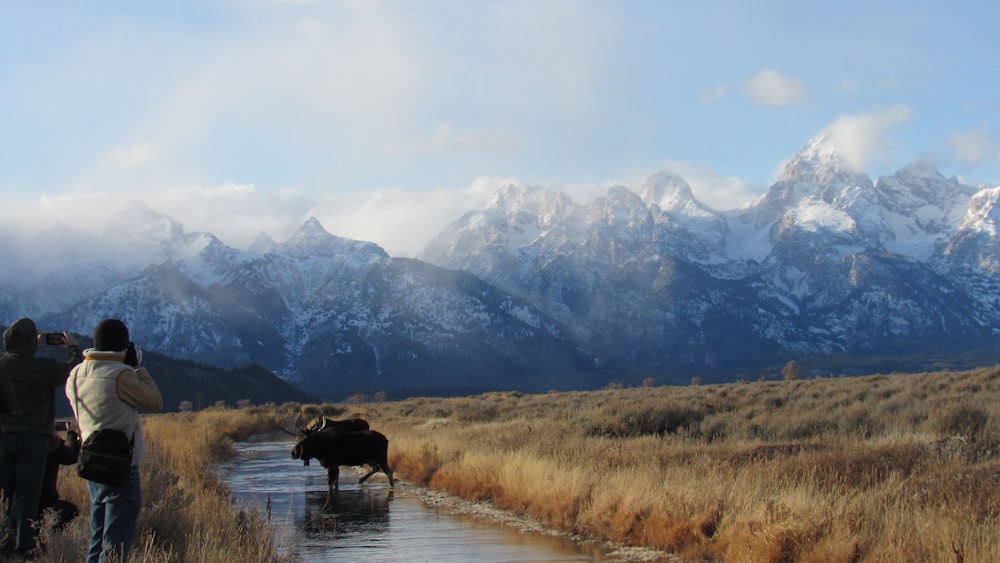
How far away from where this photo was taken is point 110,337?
7.90m

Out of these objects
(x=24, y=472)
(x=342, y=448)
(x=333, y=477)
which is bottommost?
(x=333, y=477)

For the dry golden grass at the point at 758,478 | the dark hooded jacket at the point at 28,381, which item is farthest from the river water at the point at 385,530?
the dark hooded jacket at the point at 28,381

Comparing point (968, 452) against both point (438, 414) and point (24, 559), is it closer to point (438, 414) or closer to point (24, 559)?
point (24, 559)

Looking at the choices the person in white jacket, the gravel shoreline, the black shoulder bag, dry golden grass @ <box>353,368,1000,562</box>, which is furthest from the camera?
dry golden grass @ <box>353,368,1000,562</box>

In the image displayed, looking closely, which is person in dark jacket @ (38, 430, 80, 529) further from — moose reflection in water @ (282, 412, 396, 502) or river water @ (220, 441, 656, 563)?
moose reflection in water @ (282, 412, 396, 502)

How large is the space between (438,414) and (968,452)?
35676mm

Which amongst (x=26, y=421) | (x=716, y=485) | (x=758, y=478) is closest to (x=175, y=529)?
(x=26, y=421)

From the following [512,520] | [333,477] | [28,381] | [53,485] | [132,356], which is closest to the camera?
[132,356]

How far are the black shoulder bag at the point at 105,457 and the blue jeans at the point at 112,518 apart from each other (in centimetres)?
17

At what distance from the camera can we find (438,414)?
49.3m

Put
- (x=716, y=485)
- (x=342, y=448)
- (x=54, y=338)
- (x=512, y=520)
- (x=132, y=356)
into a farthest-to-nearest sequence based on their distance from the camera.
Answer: (x=342, y=448)
(x=512, y=520)
(x=716, y=485)
(x=54, y=338)
(x=132, y=356)

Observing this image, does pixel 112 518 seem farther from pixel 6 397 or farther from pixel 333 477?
pixel 333 477

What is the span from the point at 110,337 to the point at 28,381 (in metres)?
2.24

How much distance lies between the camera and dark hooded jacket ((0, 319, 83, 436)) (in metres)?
9.37
